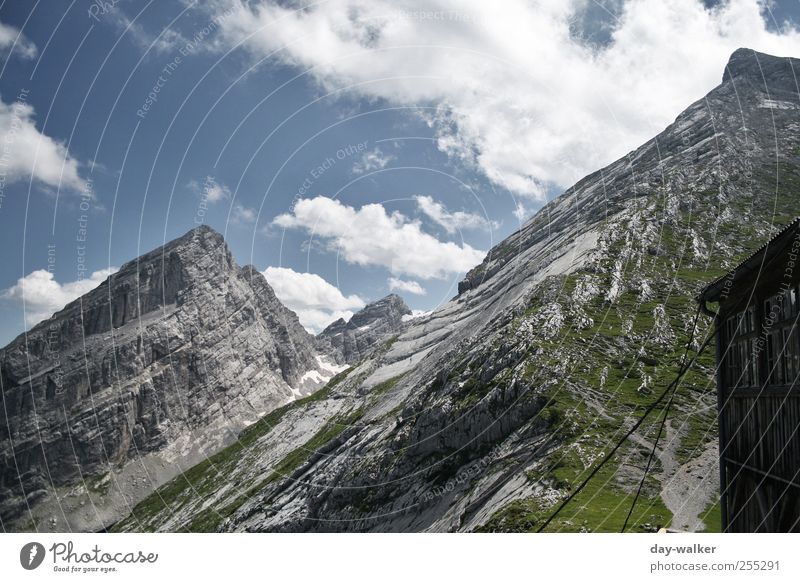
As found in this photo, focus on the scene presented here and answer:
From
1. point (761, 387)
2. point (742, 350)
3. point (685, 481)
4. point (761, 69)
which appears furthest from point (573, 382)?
point (761, 69)

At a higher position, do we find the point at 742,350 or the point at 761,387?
the point at 742,350

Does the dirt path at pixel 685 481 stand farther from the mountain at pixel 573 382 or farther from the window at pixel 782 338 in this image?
the window at pixel 782 338

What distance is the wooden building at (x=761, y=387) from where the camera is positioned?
20000mm

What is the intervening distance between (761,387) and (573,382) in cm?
3870

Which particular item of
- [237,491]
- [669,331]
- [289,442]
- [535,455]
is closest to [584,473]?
[535,455]

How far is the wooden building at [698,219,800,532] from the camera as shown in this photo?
20.0 meters

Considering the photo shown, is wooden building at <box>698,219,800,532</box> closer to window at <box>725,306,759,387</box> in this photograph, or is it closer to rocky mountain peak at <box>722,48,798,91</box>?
window at <box>725,306,759,387</box>

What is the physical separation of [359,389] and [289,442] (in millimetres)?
26870

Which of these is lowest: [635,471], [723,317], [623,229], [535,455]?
[635,471]

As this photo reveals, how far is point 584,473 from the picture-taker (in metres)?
41.3

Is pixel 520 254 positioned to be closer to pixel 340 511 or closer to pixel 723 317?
pixel 340 511

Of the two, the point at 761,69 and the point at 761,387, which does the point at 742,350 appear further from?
the point at 761,69

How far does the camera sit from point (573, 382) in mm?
60594

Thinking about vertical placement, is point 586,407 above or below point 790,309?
below
